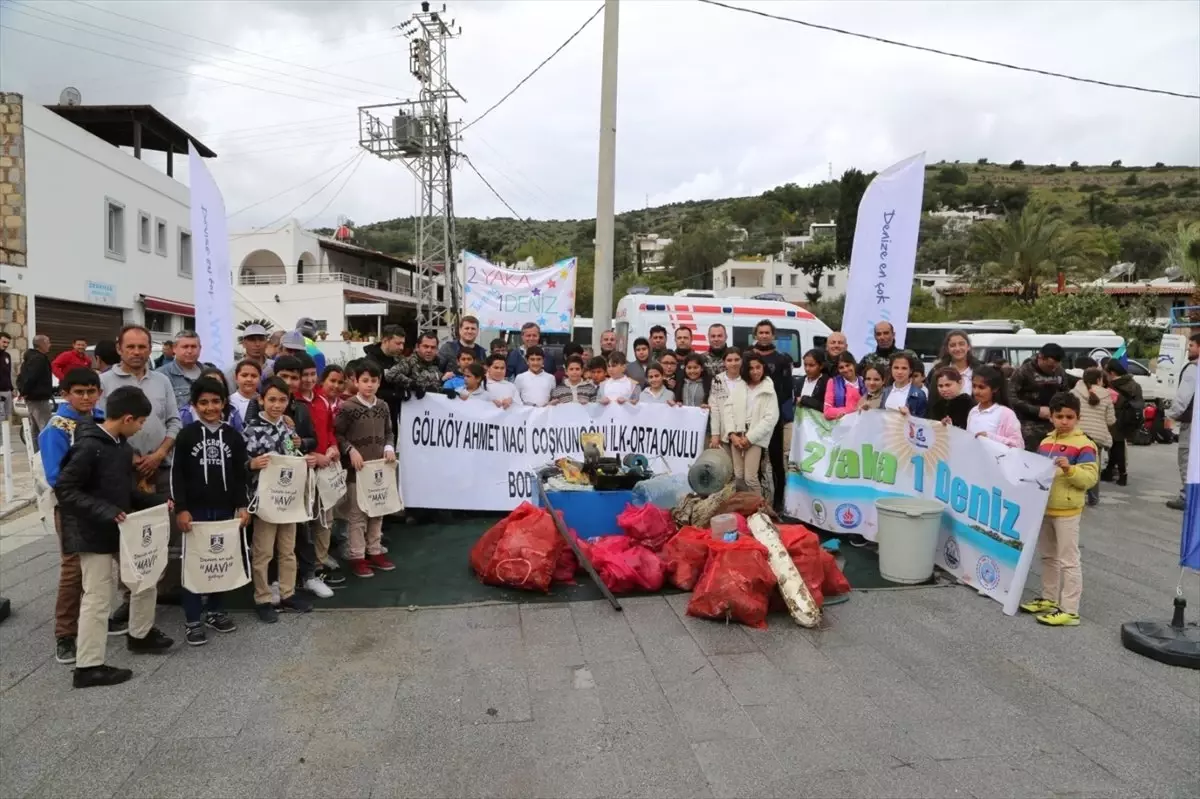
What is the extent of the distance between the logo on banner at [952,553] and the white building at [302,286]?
112 ft

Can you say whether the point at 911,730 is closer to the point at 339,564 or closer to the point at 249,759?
the point at 249,759

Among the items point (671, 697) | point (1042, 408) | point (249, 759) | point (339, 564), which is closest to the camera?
point (249, 759)

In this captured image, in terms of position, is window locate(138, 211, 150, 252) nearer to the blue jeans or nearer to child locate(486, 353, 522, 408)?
child locate(486, 353, 522, 408)

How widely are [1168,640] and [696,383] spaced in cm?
442

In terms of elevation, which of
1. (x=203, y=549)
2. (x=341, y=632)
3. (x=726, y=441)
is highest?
(x=726, y=441)

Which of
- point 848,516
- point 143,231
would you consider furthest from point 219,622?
point 143,231

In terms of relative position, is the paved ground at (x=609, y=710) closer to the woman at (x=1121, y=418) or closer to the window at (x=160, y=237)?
the woman at (x=1121, y=418)

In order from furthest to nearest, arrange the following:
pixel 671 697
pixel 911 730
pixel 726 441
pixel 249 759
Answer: pixel 726 441 < pixel 671 697 < pixel 911 730 < pixel 249 759

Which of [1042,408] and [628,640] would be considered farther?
[1042,408]

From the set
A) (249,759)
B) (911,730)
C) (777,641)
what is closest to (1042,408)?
(777,641)

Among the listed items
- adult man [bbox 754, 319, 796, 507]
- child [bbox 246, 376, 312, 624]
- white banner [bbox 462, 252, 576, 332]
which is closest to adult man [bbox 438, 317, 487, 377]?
child [bbox 246, 376, 312, 624]

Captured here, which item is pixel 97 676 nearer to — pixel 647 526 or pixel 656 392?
pixel 647 526

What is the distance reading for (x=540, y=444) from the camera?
7.39 meters

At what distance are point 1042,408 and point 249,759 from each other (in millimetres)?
8114
